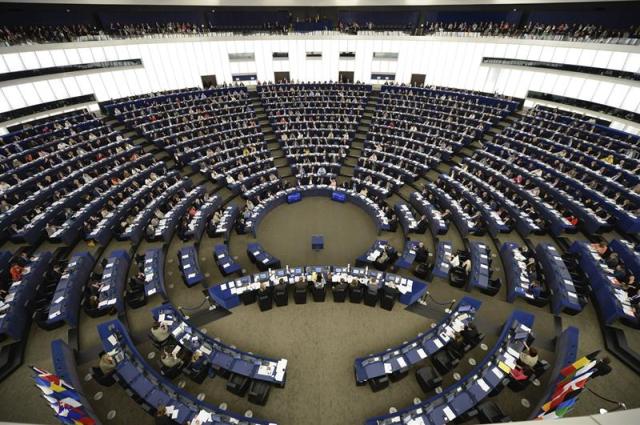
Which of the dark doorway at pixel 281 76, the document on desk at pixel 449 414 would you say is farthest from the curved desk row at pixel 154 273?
the dark doorway at pixel 281 76

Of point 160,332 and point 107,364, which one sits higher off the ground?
point 107,364

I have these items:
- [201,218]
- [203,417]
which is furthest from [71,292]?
[203,417]

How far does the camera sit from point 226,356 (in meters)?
10.8

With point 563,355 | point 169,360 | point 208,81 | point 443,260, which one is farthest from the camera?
point 208,81

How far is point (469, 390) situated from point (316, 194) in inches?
601

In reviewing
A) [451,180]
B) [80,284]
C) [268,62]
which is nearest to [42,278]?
[80,284]

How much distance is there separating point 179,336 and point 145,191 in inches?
447

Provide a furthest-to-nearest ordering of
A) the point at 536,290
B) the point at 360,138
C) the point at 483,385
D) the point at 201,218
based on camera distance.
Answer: the point at 360,138 → the point at 201,218 → the point at 536,290 → the point at 483,385

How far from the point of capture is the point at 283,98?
30.9 meters

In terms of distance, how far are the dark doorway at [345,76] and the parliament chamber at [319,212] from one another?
0.21m

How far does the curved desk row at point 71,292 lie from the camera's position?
38.5 feet

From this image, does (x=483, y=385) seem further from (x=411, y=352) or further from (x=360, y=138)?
(x=360, y=138)

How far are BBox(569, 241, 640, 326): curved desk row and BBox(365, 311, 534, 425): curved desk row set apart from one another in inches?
131

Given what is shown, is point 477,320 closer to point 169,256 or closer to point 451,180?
point 451,180
